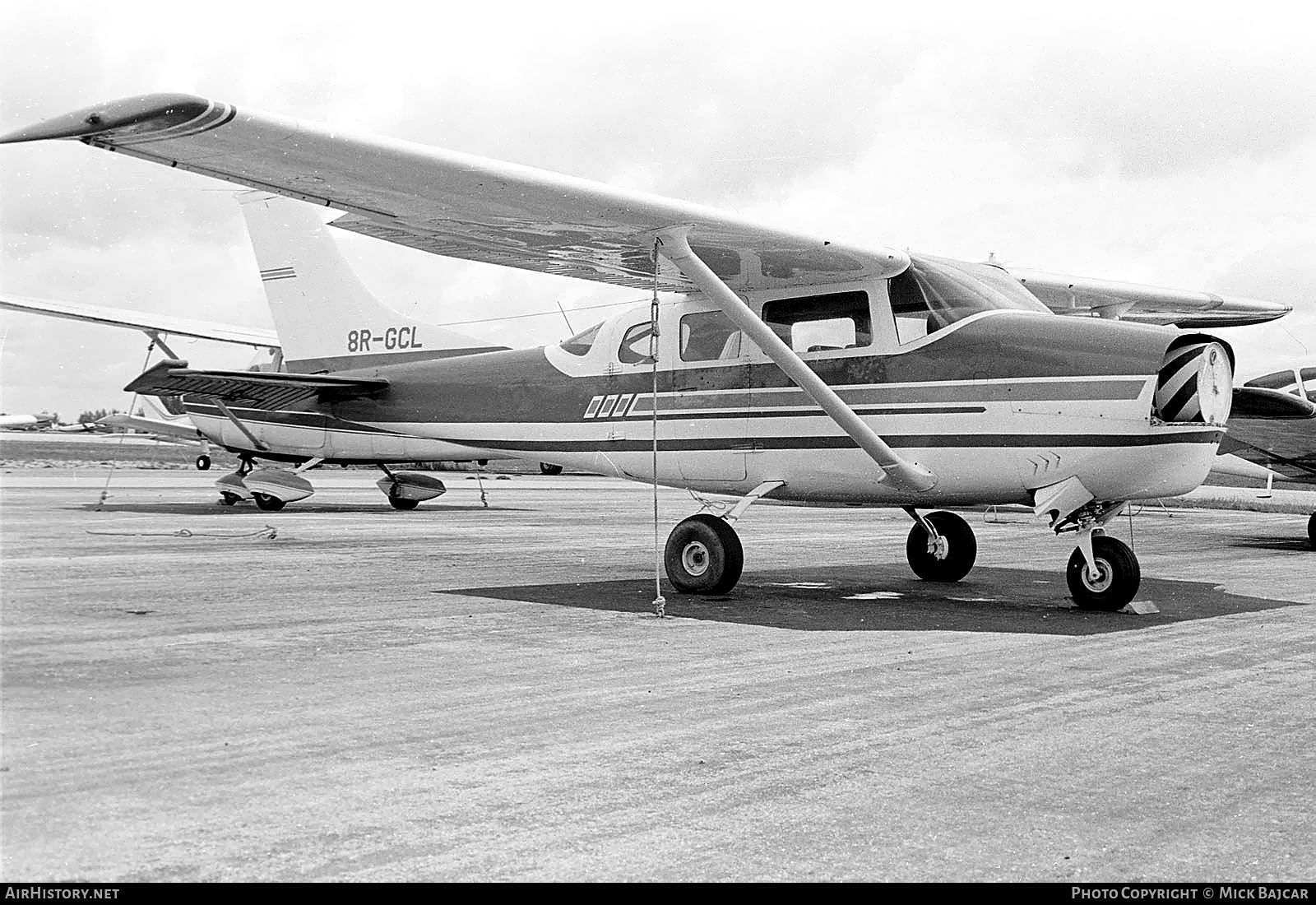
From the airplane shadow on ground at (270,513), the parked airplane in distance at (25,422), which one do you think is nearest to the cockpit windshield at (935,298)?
the airplane shadow on ground at (270,513)

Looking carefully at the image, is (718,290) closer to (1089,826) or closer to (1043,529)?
(1089,826)

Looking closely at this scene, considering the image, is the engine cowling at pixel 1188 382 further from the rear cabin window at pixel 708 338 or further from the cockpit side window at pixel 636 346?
the cockpit side window at pixel 636 346

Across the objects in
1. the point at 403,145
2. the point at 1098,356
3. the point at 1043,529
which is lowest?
the point at 1043,529

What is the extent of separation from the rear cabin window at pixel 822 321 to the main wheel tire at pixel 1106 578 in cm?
222

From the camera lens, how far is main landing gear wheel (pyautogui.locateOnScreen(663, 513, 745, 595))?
366 inches

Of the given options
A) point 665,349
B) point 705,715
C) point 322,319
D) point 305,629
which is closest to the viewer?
point 705,715

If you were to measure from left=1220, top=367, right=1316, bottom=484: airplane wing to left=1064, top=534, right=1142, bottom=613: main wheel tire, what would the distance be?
3749mm

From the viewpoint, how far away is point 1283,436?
15680mm

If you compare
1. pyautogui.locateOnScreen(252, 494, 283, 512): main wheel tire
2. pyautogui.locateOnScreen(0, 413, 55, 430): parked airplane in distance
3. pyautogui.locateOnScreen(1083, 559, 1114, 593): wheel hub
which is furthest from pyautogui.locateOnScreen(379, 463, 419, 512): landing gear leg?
pyautogui.locateOnScreen(0, 413, 55, 430): parked airplane in distance

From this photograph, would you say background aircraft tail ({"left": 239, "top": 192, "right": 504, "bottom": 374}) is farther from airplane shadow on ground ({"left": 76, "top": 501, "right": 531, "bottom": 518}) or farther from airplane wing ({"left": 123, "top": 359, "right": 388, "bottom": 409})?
airplane shadow on ground ({"left": 76, "top": 501, "right": 531, "bottom": 518})

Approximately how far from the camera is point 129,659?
582 cm

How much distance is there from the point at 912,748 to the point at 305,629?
154 inches

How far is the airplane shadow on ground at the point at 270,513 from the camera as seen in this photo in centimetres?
1919

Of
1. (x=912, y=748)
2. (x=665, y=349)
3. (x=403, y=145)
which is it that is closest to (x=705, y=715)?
(x=912, y=748)
